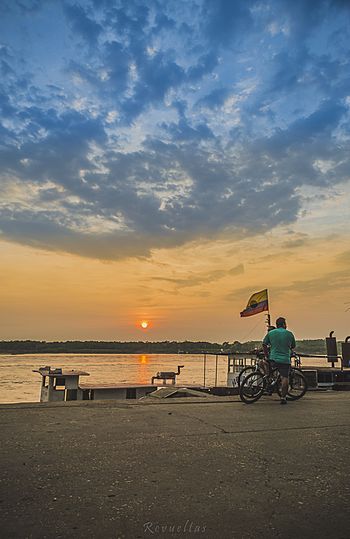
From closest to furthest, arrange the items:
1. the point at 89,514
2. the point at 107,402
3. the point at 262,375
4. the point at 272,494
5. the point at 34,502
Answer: the point at 89,514 → the point at 34,502 → the point at 272,494 → the point at 107,402 → the point at 262,375

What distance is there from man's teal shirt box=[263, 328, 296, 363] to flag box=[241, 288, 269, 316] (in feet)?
32.4

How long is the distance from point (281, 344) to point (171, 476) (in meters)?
7.41

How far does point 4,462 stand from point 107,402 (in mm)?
5340

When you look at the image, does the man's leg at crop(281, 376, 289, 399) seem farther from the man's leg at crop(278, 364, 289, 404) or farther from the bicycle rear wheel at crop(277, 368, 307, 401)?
the bicycle rear wheel at crop(277, 368, 307, 401)

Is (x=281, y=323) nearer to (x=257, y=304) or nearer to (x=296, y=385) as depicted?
(x=296, y=385)

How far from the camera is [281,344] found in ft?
38.3

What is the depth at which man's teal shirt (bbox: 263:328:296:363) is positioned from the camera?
1164 centimetres

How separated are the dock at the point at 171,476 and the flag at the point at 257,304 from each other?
13228 millimetres

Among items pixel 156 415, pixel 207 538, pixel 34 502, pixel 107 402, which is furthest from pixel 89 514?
pixel 107 402

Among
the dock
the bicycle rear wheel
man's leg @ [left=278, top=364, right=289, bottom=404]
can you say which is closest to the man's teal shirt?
man's leg @ [left=278, top=364, right=289, bottom=404]

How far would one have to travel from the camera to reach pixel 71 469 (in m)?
5.02

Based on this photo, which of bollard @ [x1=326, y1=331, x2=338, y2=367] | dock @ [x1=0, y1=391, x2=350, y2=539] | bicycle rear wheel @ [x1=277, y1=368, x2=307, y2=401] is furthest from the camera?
bollard @ [x1=326, y1=331, x2=338, y2=367]

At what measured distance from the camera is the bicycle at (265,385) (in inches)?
445

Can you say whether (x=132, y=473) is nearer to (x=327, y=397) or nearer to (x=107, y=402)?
(x=107, y=402)
